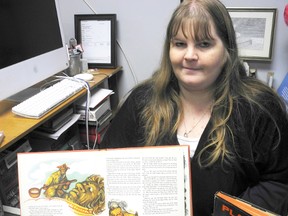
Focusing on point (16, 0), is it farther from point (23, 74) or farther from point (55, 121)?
point (55, 121)

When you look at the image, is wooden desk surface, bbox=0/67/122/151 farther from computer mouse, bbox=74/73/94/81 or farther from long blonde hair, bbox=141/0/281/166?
long blonde hair, bbox=141/0/281/166

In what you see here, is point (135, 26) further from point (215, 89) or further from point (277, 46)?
point (215, 89)

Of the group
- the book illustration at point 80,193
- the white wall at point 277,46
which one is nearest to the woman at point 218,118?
the book illustration at point 80,193

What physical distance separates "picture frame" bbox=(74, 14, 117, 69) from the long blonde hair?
28.6 inches

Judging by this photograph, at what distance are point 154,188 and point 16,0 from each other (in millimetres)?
913

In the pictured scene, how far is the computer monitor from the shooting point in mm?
1165

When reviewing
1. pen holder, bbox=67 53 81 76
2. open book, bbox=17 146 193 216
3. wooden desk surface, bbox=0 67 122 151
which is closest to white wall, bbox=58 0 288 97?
pen holder, bbox=67 53 81 76

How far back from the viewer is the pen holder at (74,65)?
1.65 m

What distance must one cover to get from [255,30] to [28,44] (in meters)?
1.15

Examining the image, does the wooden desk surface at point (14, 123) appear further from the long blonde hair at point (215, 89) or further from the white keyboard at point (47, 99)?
the long blonde hair at point (215, 89)

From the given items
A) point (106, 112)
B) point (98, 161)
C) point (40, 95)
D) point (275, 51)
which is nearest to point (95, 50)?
point (106, 112)

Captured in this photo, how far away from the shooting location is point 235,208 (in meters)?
0.68

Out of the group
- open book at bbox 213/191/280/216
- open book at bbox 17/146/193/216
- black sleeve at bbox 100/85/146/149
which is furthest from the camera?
black sleeve at bbox 100/85/146/149

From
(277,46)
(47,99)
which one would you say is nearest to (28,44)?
(47,99)
